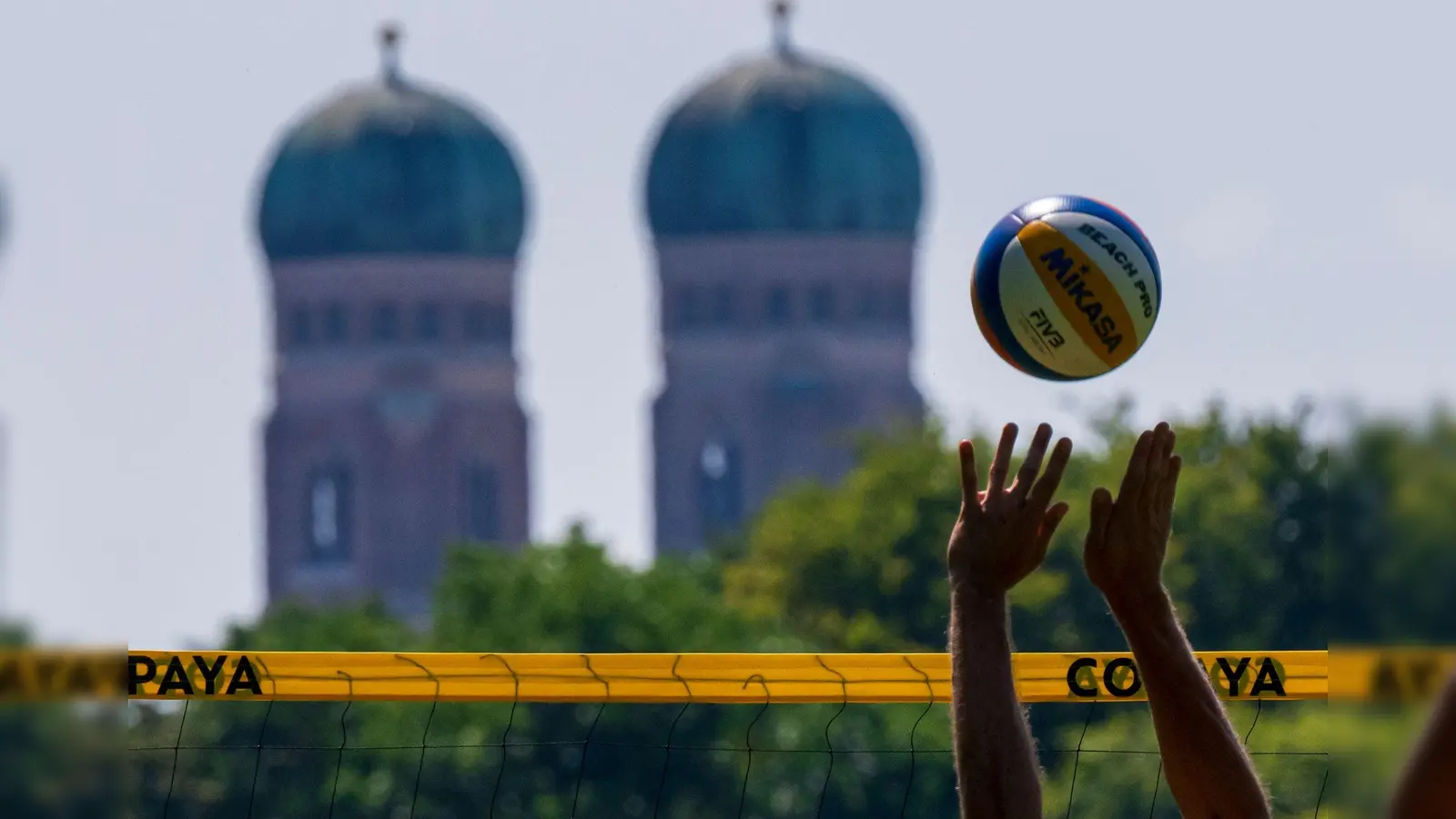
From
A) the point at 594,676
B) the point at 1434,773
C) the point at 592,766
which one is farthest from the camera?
the point at 592,766

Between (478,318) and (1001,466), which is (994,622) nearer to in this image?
(1001,466)

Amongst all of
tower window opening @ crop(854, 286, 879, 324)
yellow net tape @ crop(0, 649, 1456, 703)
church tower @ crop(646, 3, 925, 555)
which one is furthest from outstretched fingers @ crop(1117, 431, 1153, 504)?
tower window opening @ crop(854, 286, 879, 324)

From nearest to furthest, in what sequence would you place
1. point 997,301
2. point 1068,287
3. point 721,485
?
point 1068,287
point 997,301
point 721,485

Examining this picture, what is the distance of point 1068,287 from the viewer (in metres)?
8.03

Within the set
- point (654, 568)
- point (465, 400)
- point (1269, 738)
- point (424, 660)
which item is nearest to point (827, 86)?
point (465, 400)

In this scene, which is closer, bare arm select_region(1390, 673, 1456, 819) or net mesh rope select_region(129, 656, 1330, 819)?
bare arm select_region(1390, 673, 1456, 819)

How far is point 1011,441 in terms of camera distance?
13.6ft

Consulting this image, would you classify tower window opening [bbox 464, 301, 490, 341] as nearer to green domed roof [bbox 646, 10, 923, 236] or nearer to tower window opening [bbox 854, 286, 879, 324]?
green domed roof [bbox 646, 10, 923, 236]

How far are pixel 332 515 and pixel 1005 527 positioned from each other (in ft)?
387

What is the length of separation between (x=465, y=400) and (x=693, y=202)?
400 inches

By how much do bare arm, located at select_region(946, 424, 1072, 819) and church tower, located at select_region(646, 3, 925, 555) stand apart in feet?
372

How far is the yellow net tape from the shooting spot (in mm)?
8039

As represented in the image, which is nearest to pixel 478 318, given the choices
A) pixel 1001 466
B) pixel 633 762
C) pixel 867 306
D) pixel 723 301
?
pixel 723 301

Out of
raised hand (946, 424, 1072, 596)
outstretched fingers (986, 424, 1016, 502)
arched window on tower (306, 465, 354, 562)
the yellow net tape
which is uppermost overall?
outstretched fingers (986, 424, 1016, 502)
